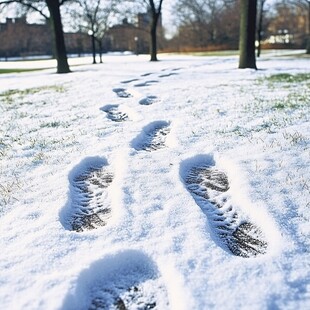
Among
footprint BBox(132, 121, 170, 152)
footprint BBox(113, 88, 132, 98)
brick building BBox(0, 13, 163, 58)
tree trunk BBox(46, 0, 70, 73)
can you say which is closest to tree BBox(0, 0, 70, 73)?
tree trunk BBox(46, 0, 70, 73)

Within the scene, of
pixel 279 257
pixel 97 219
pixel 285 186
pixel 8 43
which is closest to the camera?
pixel 279 257

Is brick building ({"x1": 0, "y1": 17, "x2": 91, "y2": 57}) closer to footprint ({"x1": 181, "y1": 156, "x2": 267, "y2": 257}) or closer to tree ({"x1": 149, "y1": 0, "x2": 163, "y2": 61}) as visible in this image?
tree ({"x1": 149, "y1": 0, "x2": 163, "y2": 61})

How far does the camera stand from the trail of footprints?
6.52 ft

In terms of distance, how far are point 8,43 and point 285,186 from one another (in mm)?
60101

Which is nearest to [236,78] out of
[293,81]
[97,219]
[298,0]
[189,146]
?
[293,81]

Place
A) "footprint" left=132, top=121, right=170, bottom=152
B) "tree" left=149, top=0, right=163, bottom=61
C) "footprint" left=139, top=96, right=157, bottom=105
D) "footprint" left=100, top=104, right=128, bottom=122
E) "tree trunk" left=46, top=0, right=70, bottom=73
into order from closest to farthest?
"footprint" left=132, top=121, right=170, bottom=152, "footprint" left=100, top=104, right=128, bottom=122, "footprint" left=139, top=96, right=157, bottom=105, "tree trunk" left=46, top=0, right=70, bottom=73, "tree" left=149, top=0, right=163, bottom=61

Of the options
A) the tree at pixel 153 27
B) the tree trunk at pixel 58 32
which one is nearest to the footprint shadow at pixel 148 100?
the tree trunk at pixel 58 32

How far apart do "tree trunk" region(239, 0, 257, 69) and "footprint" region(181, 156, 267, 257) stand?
9544 mm

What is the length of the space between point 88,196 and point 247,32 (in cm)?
1068

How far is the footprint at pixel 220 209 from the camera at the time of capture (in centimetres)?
240

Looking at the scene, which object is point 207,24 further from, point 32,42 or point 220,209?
point 220,209

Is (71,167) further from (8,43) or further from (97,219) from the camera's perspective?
(8,43)

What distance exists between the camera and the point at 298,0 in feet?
90.9

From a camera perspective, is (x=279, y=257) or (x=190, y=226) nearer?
(x=279, y=257)
